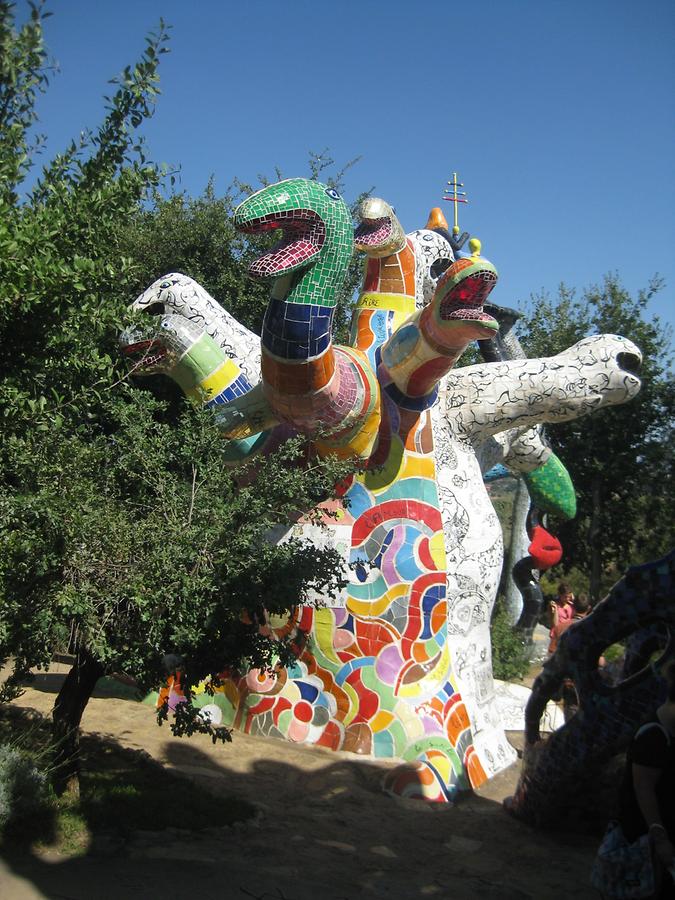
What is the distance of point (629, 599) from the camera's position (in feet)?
16.8

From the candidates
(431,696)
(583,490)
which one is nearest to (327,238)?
(431,696)

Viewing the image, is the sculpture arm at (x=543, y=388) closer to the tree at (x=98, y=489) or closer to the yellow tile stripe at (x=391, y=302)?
the yellow tile stripe at (x=391, y=302)

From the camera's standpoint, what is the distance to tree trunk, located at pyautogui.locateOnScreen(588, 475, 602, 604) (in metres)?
17.3

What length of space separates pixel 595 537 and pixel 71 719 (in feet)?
44.7

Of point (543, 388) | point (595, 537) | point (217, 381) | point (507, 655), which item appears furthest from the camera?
point (595, 537)

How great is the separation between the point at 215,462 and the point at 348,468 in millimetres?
758

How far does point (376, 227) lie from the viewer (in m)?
7.38

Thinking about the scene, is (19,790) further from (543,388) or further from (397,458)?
(543,388)

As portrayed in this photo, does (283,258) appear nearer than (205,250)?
Yes

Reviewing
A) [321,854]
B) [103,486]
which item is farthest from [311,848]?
[103,486]

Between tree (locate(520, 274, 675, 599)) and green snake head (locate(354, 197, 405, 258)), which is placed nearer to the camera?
green snake head (locate(354, 197, 405, 258))

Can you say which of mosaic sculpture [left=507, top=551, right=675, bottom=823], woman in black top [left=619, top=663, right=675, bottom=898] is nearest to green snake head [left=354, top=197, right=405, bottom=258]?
mosaic sculpture [left=507, top=551, right=675, bottom=823]

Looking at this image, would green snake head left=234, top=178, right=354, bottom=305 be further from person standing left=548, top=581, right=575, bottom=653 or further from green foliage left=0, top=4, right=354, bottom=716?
person standing left=548, top=581, right=575, bottom=653

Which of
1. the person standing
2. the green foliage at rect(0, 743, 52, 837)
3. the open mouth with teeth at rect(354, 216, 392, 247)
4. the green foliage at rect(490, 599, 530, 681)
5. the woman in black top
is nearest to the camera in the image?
the woman in black top
